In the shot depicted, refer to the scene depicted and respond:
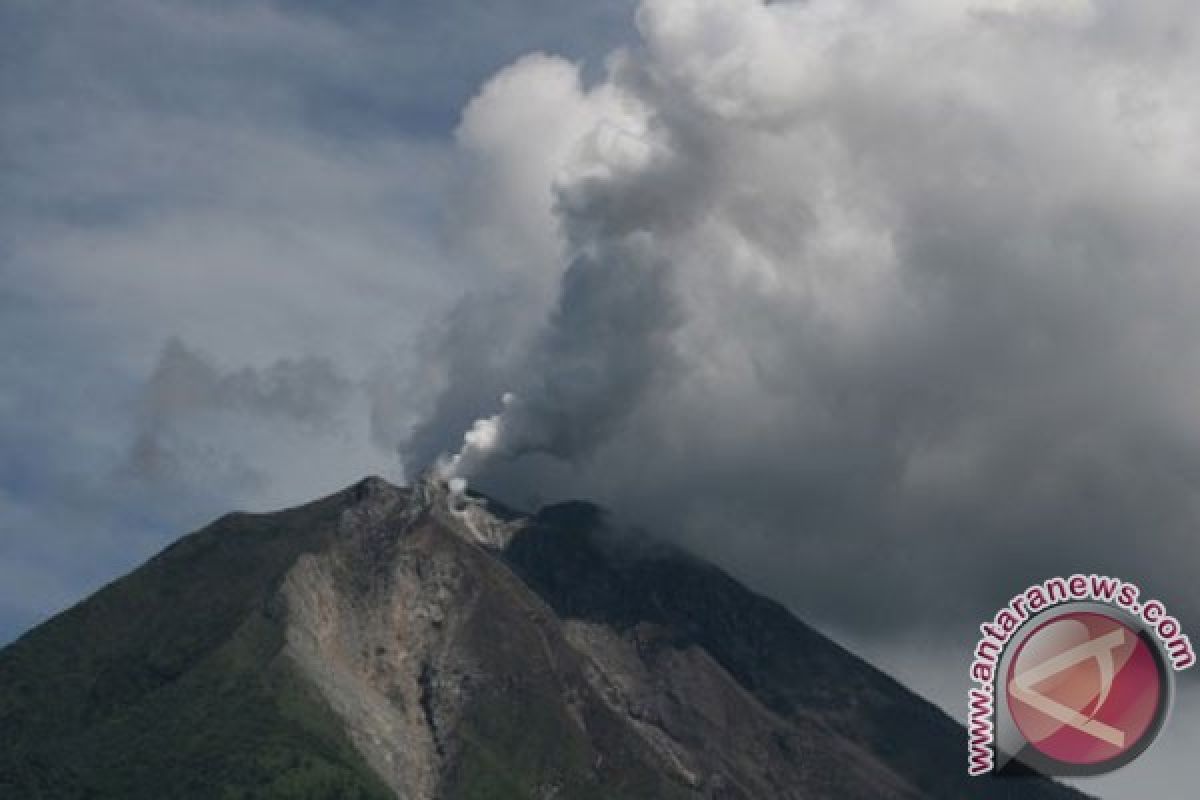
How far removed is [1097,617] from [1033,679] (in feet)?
19.2

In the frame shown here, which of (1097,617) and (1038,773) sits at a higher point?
(1097,617)

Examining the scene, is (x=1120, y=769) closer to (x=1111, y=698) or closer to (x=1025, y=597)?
(x=1111, y=698)

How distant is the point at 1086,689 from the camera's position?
125 metres

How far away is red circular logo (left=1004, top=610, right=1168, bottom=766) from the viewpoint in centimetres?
12325

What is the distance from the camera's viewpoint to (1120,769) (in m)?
125

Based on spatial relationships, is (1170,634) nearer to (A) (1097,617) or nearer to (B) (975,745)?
(A) (1097,617)

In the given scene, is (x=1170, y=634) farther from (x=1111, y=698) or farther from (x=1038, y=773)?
(x=1038, y=773)

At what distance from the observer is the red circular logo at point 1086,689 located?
404 feet

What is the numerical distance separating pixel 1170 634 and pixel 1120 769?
31.5ft

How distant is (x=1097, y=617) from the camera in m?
125

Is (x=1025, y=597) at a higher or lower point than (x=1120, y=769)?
higher

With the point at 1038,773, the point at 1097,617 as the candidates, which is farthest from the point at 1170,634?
the point at 1038,773

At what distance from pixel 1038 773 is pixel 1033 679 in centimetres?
776

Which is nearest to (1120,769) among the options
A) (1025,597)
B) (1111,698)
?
(1111,698)
